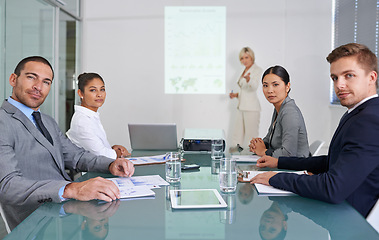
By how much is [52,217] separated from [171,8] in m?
5.31

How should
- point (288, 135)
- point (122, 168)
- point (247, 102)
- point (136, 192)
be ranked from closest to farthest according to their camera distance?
point (136, 192)
point (122, 168)
point (288, 135)
point (247, 102)

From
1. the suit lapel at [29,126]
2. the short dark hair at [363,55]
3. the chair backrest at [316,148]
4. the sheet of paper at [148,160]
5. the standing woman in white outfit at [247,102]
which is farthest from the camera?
the standing woman in white outfit at [247,102]

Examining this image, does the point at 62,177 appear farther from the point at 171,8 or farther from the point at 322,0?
the point at 322,0

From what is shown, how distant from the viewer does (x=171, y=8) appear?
6.00 meters

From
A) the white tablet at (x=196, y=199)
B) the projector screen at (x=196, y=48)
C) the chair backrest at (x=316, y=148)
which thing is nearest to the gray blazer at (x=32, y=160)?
the white tablet at (x=196, y=199)

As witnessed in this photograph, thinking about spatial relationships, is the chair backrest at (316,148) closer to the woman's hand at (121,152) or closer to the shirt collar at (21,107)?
the woman's hand at (121,152)

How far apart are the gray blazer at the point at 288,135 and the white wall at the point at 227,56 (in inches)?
134

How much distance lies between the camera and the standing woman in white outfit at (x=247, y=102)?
5.68 meters

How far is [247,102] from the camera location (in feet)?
18.8

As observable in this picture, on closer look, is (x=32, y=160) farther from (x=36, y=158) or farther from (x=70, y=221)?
(x=70, y=221)

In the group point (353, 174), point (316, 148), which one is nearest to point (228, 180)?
point (353, 174)

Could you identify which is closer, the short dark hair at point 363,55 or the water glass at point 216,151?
the short dark hair at point 363,55

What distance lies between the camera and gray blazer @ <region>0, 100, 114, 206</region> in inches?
53.1

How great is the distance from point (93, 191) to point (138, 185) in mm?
286
